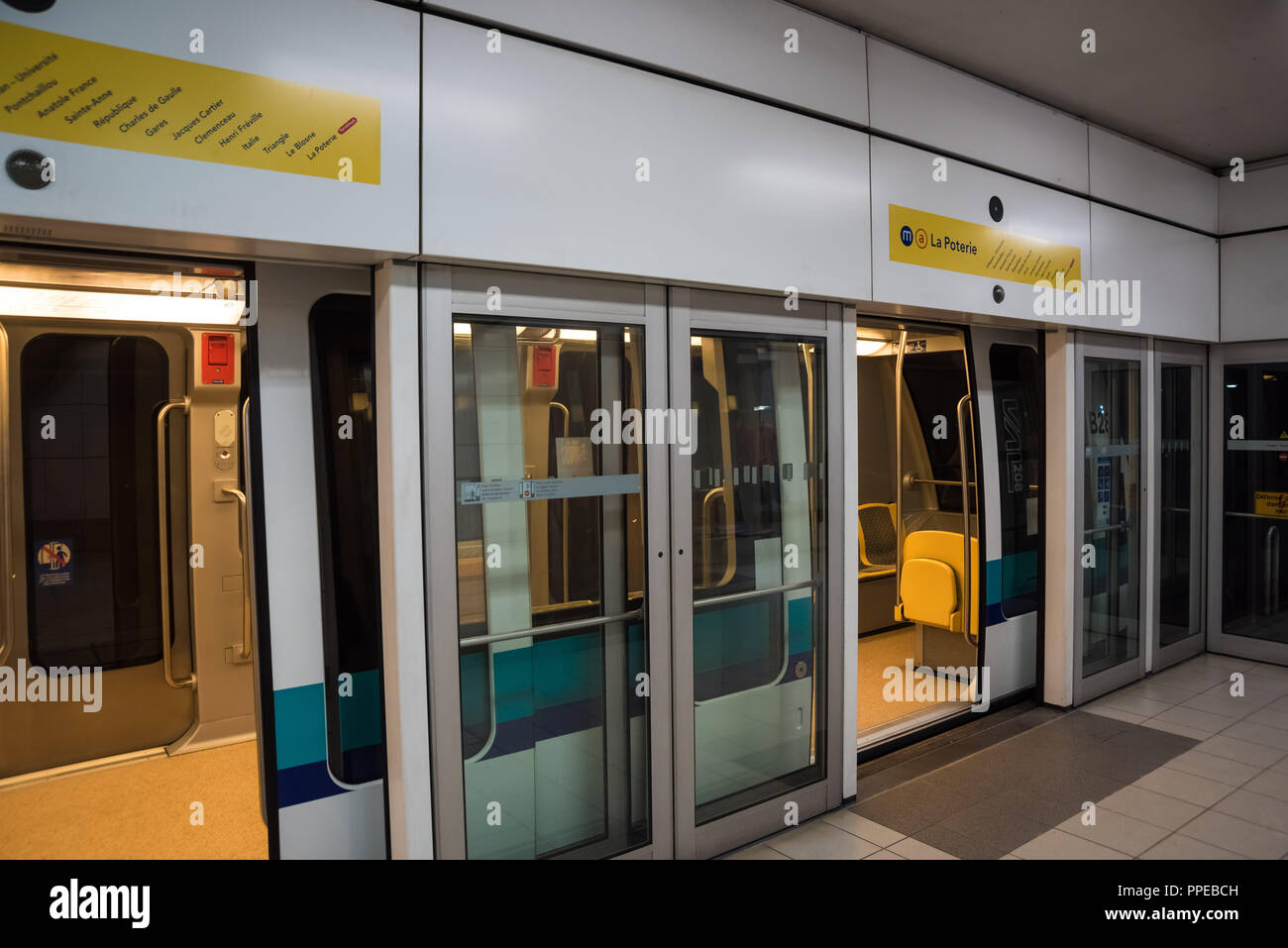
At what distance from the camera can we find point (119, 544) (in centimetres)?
470

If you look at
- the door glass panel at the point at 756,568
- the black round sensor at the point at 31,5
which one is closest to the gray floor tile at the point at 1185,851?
the door glass panel at the point at 756,568

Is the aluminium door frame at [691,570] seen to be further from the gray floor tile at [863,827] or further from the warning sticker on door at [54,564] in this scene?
the warning sticker on door at [54,564]

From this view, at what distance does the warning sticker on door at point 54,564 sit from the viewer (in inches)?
175

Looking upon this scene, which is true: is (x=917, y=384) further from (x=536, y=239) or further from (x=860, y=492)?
(x=536, y=239)

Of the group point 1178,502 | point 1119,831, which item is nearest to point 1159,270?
point 1178,502

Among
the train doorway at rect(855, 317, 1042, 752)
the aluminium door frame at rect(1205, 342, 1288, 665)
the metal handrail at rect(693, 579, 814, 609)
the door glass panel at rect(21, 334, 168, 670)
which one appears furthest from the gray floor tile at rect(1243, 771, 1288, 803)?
the door glass panel at rect(21, 334, 168, 670)

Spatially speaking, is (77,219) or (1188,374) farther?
(1188,374)

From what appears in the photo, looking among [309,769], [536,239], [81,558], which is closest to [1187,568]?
[536,239]

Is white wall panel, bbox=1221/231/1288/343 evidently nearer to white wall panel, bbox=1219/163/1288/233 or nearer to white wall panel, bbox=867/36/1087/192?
white wall panel, bbox=1219/163/1288/233

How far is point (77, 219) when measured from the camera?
1.94 m

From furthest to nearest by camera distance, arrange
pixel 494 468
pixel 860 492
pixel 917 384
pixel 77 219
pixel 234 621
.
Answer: pixel 860 492 → pixel 917 384 → pixel 234 621 → pixel 494 468 → pixel 77 219

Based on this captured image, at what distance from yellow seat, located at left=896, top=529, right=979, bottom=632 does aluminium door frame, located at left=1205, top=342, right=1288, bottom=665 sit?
230cm

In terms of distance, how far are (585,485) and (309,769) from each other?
128cm

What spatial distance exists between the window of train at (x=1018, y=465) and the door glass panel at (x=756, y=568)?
6.65 ft
